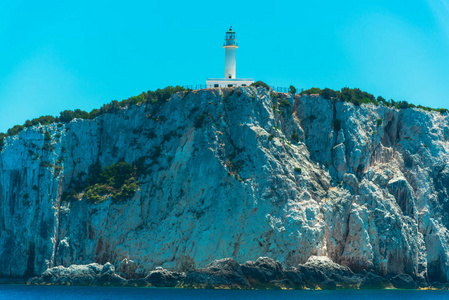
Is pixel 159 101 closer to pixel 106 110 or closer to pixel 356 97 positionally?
pixel 106 110

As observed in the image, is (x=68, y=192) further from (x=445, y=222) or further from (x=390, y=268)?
(x=445, y=222)

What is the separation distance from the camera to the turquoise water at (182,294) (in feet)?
201

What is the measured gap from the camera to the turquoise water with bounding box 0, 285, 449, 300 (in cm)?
6125

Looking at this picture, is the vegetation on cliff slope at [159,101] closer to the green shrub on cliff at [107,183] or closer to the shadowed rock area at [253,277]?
the green shrub on cliff at [107,183]

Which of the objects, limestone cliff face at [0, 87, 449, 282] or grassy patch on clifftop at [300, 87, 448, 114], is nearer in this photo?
limestone cliff face at [0, 87, 449, 282]

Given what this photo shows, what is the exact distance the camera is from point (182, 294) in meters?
62.6

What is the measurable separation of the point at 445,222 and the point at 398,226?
24.1 ft

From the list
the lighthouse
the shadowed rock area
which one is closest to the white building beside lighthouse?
the lighthouse

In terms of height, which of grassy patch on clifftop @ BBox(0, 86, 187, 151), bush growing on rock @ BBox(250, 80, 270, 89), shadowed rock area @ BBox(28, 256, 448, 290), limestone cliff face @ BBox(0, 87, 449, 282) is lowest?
shadowed rock area @ BBox(28, 256, 448, 290)

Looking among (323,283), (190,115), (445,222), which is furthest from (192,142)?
(445,222)

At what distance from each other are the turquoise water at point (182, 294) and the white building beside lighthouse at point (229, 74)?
2403 cm

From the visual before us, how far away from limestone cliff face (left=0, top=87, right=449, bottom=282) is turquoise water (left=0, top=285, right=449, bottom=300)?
3.45 m

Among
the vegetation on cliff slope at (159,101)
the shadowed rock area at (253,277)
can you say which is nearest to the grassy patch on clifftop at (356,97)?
the vegetation on cliff slope at (159,101)

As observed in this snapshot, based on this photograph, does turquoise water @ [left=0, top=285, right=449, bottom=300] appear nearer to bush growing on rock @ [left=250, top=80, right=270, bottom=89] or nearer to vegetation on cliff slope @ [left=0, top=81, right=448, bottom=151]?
vegetation on cliff slope @ [left=0, top=81, right=448, bottom=151]
